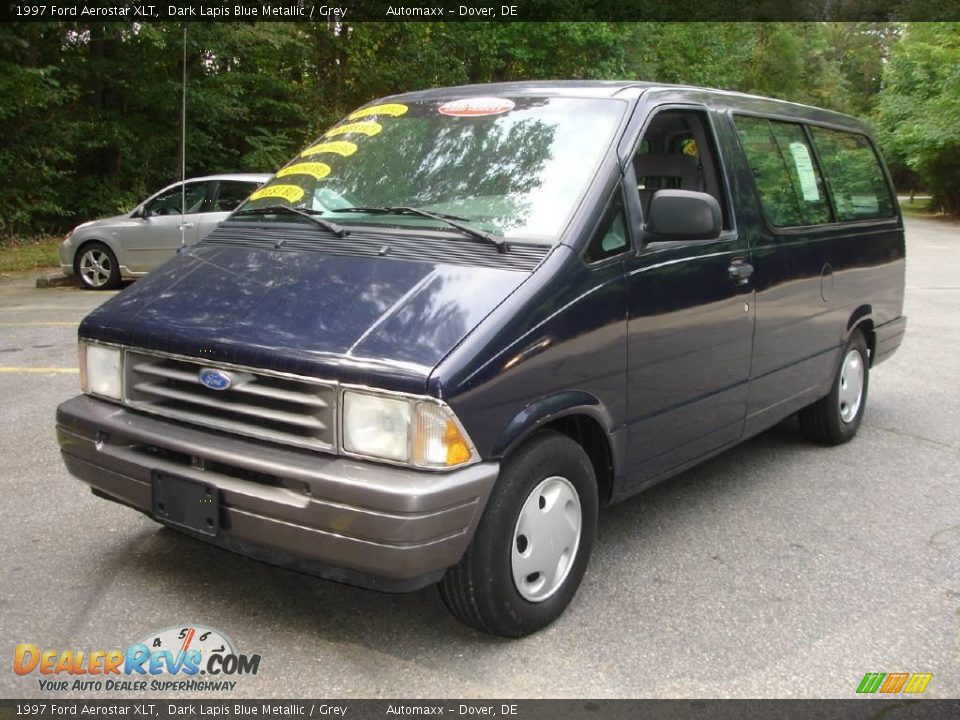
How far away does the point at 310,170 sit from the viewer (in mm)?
4375

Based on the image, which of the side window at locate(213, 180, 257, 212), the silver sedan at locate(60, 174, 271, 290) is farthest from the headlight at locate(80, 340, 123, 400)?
the side window at locate(213, 180, 257, 212)

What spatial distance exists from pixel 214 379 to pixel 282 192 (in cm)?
139

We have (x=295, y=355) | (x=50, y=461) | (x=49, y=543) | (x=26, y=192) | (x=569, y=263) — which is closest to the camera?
(x=295, y=355)

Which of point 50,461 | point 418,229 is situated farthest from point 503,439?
point 50,461

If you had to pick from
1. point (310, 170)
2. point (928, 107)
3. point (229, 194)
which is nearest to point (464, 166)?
point (310, 170)

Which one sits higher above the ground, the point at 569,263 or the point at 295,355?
the point at 569,263

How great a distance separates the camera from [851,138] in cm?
609

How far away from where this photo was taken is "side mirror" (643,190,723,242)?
3705 millimetres

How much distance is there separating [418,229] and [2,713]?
2124mm

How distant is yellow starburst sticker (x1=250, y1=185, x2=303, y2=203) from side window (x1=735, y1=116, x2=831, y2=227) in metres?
2.13

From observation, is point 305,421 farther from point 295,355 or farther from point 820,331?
point 820,331

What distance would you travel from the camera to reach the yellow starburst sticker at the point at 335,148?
14.3 feet

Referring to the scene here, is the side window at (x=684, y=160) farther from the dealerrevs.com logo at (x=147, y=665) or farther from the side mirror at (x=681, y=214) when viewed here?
the dealerrevs.com logo at (x=147, y=665)

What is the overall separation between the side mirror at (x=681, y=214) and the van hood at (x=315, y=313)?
0.74m
